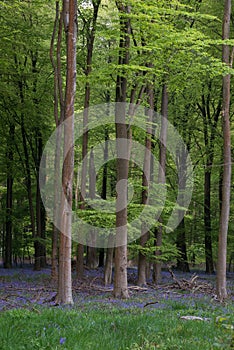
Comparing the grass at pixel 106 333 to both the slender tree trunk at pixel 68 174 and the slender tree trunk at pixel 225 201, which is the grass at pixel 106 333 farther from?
the slender tree trunk at pixel 225 201

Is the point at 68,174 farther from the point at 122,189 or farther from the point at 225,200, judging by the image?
the point at 225,200

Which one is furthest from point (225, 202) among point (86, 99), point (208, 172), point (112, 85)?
point (208, 172)

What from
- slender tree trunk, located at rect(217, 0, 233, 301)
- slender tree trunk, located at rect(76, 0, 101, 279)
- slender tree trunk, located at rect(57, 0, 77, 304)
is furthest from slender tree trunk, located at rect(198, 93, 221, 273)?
slender tree trunk, located at rect(57, 0, 77, 304)

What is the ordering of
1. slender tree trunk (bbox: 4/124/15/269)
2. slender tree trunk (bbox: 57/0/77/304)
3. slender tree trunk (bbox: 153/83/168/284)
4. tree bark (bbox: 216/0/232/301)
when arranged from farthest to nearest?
slender tree trunk (bbox: 4/124/15/269), slender tree trunk (bbox: 153/83/168/284), tree bark (bbox: 216/0/232/301), slender tree trunk (bbox: 57/0/77/304)

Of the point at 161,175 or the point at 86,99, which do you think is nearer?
the point at 86,99

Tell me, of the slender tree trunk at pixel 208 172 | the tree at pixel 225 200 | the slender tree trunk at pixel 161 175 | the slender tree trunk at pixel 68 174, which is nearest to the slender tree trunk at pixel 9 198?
the slender tree trunk at pixel 161 175

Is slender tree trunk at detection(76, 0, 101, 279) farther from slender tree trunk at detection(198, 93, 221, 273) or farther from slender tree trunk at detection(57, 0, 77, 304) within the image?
slender tree trunk at detection(198, 93, 221, 273)

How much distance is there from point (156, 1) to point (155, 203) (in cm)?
801

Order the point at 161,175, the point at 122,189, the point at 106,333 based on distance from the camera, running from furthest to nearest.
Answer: the point at 161,175 < the point at 122,189 < the point at 106,333

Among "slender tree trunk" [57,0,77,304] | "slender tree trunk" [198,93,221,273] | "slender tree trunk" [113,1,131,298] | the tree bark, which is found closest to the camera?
"slender tree trunk" [57,0,77,304]

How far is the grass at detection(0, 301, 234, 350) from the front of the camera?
17.3ft

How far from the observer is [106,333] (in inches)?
235

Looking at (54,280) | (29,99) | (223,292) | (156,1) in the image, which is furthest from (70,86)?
(29,99)

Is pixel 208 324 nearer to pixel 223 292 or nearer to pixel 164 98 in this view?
pixel 223 292
